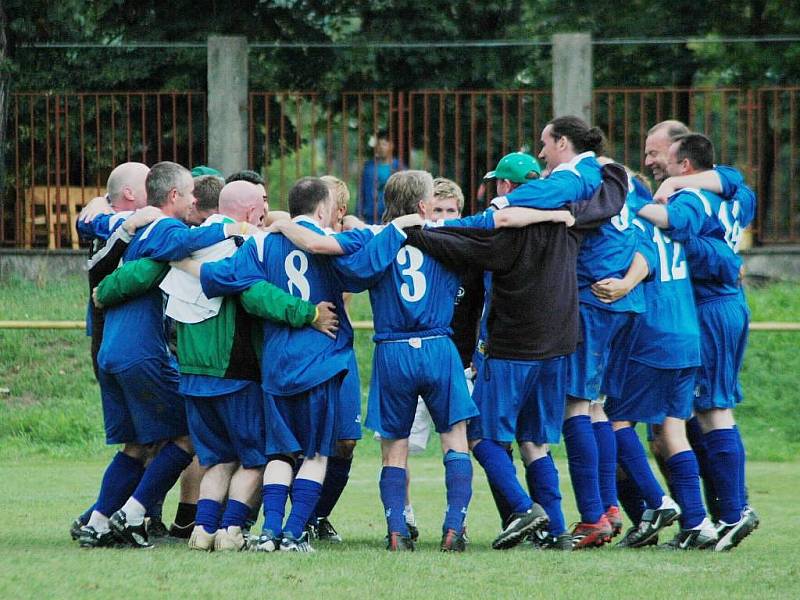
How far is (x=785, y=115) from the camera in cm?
1884

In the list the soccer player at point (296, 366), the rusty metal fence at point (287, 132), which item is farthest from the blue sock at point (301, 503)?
the rusty metal fence at point (287, 132)

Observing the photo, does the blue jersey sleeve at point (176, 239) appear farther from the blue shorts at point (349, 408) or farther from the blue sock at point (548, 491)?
the blue sock at point (548, 491)

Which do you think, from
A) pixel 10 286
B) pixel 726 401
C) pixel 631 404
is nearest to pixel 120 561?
pixel 631 404

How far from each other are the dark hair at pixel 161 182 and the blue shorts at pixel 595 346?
7.12ft

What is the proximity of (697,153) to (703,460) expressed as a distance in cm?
176

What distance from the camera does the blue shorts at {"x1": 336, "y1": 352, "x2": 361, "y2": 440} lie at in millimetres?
7148

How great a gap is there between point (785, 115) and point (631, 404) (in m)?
12.1

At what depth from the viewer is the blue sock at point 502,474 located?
23.2 ft

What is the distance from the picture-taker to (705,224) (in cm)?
776

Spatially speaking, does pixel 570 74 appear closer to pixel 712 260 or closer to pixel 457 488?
pixel 712 260

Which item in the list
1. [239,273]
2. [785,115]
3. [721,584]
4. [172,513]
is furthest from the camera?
[785,115]

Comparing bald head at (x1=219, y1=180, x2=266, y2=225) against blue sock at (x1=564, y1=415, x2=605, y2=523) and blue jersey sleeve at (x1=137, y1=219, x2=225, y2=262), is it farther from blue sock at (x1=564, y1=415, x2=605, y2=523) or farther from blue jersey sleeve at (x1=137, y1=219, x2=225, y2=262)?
blue sock at (x1=564, y1=415, x2=605, y2=523)

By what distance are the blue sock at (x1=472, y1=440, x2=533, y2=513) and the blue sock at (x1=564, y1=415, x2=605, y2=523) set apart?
0.32 meters

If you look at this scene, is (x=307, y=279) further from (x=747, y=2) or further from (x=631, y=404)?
(x=747, y=2)
